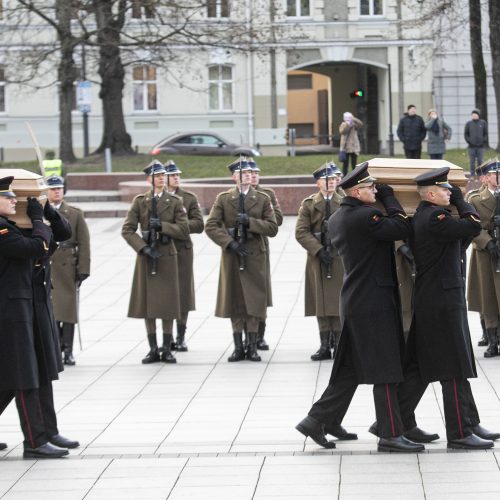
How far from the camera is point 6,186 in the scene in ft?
31.2

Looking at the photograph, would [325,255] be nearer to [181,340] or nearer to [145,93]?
[181,340]

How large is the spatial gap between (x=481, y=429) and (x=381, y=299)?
1.18 meters

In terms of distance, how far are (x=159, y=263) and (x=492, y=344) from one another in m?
3.49

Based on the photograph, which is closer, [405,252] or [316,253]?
[405,252]

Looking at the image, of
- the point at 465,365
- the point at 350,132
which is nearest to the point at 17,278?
the point at 465,365

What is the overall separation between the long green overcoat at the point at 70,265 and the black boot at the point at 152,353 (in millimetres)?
803

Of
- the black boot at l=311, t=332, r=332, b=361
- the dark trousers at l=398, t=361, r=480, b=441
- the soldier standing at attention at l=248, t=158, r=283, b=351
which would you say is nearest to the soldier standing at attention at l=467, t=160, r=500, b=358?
the black boot at l=311, t=332, r=332, b=361

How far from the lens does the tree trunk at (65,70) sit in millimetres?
35250

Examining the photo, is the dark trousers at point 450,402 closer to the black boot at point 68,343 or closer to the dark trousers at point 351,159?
the black boot at point 68,343

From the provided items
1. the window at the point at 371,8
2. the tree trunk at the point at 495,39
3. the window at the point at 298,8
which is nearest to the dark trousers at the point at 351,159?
the tree trunk at the point at 495,39

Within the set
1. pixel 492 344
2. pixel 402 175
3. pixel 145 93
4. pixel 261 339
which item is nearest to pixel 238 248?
pixel 261 339

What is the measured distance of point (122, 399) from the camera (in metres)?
12.0

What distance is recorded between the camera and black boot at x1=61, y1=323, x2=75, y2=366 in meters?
14.1

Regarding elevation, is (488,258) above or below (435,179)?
below
